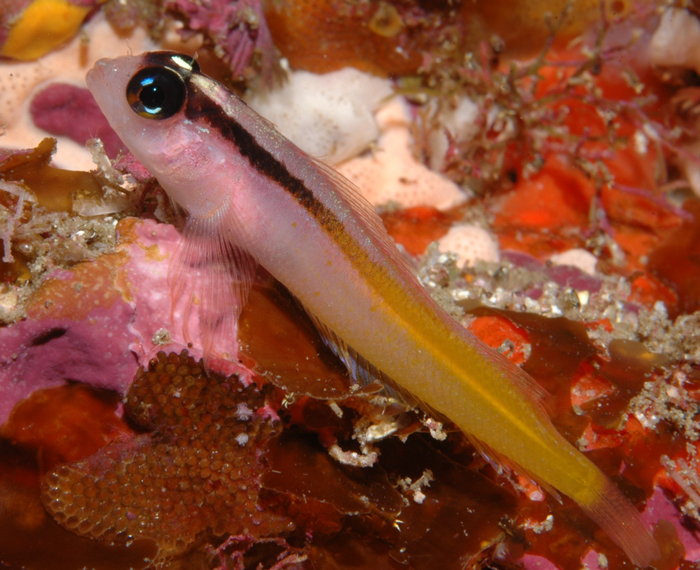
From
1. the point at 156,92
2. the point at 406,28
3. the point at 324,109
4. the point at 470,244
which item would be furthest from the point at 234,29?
the point at 470,244

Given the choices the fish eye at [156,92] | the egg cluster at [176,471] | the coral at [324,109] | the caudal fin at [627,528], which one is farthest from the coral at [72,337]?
the coral at [324,109]

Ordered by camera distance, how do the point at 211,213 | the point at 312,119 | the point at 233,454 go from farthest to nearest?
Answer: the point at 312,119, the point at 211,213, the point at 233,454

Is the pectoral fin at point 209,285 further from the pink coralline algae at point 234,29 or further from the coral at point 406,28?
the coral at point 406,28

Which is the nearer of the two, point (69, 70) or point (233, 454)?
point (233, 454)

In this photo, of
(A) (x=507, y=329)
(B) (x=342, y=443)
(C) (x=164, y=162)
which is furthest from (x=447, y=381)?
(C) (x=164, y=162)

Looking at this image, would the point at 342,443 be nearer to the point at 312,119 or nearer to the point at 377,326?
the point at 377,326

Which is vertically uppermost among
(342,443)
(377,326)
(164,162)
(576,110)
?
(576,110)

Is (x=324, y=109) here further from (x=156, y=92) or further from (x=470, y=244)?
(x=156, y=92)
